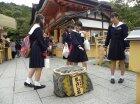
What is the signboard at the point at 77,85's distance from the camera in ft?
18.1

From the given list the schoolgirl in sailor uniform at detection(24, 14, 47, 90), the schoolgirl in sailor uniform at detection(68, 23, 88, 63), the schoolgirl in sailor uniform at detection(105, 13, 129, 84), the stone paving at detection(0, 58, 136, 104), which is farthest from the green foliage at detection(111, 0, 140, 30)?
the schoolgirl in sailor uniform at detection(24, 14, 47, 90)

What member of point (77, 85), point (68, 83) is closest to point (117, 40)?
point (77, 85)

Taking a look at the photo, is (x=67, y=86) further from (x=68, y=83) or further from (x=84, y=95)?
(x=84, y=95)

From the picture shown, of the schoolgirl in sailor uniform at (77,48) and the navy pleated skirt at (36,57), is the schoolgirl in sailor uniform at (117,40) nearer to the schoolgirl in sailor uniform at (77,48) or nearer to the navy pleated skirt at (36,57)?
the schoolgirl in sailor uniform at (77,48)

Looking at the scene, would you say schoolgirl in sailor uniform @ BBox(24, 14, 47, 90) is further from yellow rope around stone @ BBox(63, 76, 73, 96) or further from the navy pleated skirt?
yellow rope around stone @ BBox(63, 76, 73, 96)

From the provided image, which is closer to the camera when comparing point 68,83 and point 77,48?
Result: point 68,83

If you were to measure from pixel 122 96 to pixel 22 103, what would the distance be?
216 cm

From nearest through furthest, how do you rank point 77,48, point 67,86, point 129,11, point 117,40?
point 67,86, point 117,40, point 77,48, point 129,11

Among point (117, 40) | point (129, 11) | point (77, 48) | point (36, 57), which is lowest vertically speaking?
point (36, 57)

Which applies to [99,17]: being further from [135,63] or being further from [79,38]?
[135,63]

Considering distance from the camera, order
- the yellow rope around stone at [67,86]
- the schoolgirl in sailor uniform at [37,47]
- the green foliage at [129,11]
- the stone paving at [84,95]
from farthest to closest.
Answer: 1. the green foliage at [129,11]
2. the schoolgirl in sailor uniform at [37,47]
3. the yellow rope around stone at [67,86]
4. the stone paving at [84,95]

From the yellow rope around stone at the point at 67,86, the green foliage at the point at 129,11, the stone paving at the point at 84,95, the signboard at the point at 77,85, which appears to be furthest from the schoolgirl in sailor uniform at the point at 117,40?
the green foliage at the point at 129,11

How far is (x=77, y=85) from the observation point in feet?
18.2

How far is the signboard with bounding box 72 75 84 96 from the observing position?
18.1 feet
